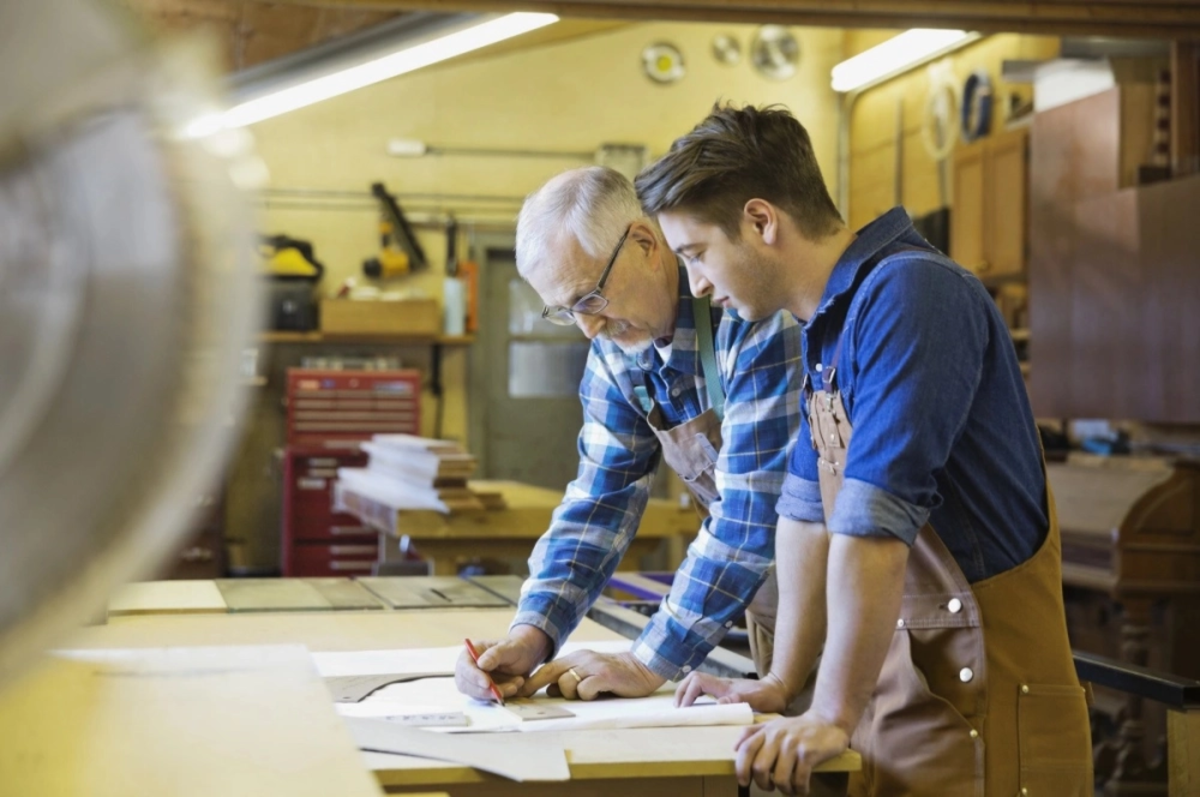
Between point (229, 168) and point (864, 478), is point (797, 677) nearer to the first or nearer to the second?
point (864, 478)

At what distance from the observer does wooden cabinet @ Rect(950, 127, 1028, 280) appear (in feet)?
23.9

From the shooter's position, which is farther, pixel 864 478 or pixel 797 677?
pixel 797 677

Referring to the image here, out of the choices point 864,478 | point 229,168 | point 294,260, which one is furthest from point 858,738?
point 294,260

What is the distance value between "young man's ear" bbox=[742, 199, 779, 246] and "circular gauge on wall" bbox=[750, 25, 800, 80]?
28.6ft

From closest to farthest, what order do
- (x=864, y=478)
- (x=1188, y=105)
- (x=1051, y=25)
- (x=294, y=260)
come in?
(x=864, y=478) < (x=1051, y=25) < (x=1188, y=105) < (x=294, y=260)

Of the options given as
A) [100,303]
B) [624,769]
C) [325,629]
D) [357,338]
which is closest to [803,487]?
[624,769]

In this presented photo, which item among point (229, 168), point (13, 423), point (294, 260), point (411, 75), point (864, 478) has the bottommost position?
point (864, 478)

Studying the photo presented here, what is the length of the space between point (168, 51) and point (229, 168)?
0.06 m

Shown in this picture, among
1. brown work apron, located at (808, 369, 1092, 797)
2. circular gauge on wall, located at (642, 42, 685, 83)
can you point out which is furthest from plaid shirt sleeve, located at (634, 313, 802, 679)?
circular gauge on wall, located at (642, 42, 685, 83)

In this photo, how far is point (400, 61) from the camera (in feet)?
23.4

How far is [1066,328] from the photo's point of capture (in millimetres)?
6141

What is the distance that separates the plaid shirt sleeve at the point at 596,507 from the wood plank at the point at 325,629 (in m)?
0.23

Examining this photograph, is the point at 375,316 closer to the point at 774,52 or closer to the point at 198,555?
the point at 198,555

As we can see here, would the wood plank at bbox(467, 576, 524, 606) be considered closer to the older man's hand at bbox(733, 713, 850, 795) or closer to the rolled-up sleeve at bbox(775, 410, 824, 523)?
the rolled-up sleeve at bbox(775, 410, 824, 523)
